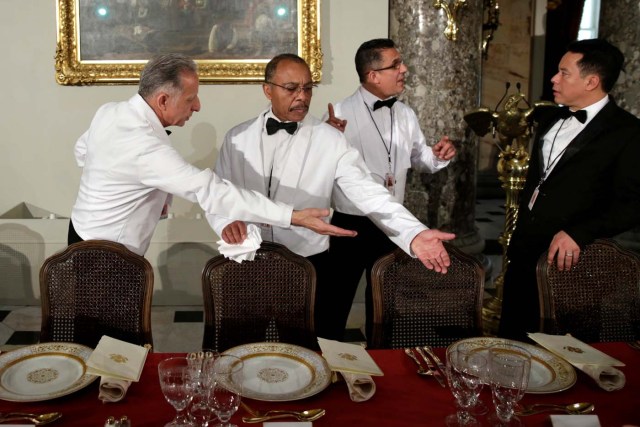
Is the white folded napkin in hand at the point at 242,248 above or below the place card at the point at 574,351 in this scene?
above

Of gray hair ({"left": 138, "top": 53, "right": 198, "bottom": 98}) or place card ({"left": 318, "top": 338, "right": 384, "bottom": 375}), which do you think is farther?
gray hair ({"left": 138, "top": 53, "right": 198, "bottom": 98})

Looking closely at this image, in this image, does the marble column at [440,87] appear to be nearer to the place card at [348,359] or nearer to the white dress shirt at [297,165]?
the white dress shirt at [297,165]

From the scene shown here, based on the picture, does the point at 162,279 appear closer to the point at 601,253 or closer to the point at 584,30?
the point at 601,253

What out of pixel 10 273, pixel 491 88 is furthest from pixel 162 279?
pixel 491 88

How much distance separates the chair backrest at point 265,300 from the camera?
2496 mm

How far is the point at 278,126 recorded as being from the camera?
9.32 ft

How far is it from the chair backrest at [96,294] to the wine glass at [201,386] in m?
0.86

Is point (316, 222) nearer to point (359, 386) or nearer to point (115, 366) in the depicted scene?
point (359, 386)

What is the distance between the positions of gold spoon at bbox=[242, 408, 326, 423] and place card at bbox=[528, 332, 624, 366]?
2.71 feet

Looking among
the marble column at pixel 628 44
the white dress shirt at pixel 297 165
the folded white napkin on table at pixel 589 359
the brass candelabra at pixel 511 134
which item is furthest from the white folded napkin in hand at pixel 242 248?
the marble column at pixel 628 44

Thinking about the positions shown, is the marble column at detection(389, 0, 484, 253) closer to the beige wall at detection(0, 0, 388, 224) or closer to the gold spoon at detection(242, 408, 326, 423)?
the beige wall at detection(0, 0, 388, 224)

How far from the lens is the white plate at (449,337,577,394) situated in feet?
6.09

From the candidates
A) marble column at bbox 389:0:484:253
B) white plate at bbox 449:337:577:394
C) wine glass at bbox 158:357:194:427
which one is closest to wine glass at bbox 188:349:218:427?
wine glass at bbox 158:357:194:427

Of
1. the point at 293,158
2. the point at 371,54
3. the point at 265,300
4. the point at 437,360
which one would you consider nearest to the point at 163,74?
the point at 293,158
